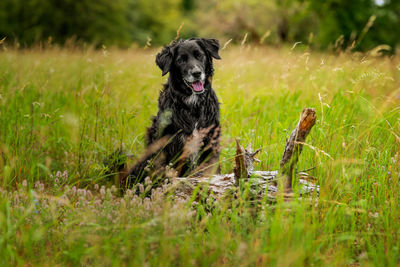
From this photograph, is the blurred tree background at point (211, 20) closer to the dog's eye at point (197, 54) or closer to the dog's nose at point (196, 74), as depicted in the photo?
the dog's eye at point (197, 54)

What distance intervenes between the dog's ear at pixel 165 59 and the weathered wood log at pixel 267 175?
4.31ft

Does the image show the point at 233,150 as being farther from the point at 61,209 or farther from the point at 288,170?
the point at 61,209

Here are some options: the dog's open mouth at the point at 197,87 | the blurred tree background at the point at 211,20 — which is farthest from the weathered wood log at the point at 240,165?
the blurred tree background at the point at 211,20

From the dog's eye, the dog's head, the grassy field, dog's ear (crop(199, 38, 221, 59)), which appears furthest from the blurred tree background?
the grassy field

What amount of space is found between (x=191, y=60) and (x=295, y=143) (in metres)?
1.57

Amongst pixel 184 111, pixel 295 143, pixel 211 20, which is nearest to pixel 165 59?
pixel 184 111

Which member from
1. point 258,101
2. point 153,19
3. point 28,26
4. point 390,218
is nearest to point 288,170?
point 390,218

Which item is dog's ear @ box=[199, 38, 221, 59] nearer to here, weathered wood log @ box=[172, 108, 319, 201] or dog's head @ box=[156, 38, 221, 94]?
dog's head @ box=[156, 38, 221, 94]

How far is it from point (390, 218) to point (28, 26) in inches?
1019

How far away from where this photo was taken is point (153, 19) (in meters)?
33.8

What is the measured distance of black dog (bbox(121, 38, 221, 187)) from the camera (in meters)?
3.17

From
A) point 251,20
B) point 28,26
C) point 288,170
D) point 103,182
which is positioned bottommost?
point 103,182

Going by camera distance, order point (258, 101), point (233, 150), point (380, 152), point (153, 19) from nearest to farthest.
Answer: point (380, 152)
point (233, 150)
point (258, 101)
point (153, 19)

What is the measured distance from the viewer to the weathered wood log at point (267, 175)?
2.15m
